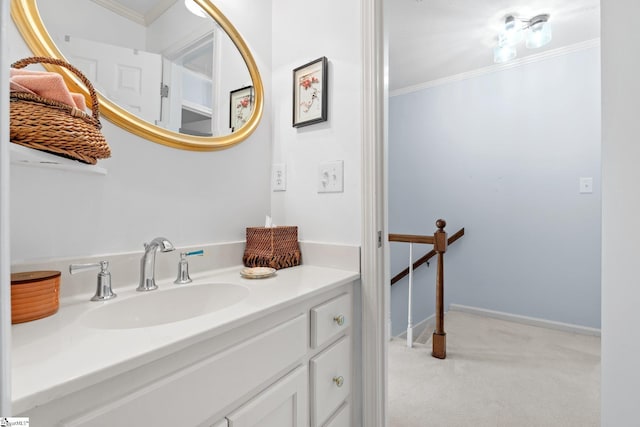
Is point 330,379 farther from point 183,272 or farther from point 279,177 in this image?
point 279,177

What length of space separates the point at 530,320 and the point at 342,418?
2.40 m

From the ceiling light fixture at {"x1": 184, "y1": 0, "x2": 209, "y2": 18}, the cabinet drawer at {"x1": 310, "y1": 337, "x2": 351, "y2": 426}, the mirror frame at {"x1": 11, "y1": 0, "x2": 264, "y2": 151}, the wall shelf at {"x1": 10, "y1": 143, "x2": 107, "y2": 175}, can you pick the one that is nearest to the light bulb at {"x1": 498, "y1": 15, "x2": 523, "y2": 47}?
the mirror frame at {"x1": 11, "y1": 0, "x2": 264, "y2": 151}

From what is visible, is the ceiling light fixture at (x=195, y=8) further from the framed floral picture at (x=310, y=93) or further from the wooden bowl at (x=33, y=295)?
the wooden bowl at (x=33, y=295)

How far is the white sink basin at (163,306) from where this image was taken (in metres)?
0.76

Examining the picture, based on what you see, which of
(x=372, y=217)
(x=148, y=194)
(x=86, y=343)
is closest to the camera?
(x=86, y=343)

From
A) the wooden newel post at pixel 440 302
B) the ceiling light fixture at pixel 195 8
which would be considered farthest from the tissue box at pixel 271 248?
the wooden newel post at pixel 440 302

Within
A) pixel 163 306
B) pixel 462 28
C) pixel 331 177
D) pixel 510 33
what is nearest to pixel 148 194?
pixel 163 306

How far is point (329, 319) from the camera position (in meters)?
0.96

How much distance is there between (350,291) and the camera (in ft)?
3.63

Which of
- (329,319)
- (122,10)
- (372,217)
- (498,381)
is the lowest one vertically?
(498,381)

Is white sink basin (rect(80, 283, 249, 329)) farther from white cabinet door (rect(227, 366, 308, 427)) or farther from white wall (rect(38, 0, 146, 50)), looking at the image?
white wall (rect(38, 0, 146, 50))

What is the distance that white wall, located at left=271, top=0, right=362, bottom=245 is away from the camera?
1.18 meters

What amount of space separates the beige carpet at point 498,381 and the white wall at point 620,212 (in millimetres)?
853

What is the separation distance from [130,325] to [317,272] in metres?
0.61
